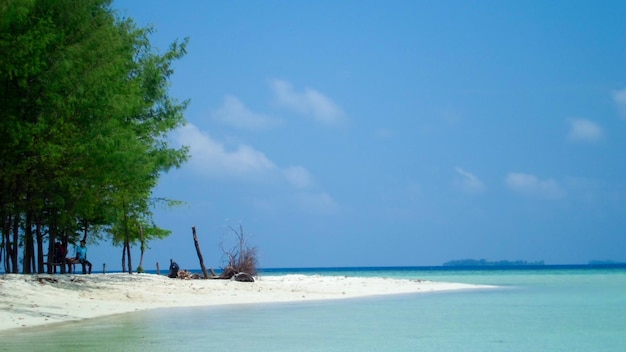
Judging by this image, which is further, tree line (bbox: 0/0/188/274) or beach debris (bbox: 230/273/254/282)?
beach debris (bbox: 230/273/254/282)

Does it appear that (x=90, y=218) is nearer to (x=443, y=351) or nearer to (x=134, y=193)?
(x=134, y=193)

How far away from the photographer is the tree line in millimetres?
20797

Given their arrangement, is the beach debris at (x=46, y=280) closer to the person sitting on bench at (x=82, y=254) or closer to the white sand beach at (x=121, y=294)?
the white sand beach at (x=121, y=294)

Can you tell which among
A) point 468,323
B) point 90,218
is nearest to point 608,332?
point 468,323

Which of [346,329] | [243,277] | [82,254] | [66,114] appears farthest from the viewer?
[243,277]

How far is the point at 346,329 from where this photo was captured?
632 inches

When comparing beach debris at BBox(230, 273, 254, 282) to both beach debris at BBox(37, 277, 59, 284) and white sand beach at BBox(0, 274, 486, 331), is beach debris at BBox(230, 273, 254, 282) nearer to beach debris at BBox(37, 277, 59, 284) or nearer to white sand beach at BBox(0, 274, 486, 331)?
white sand beach at BBox(0, 274, 486, 331)

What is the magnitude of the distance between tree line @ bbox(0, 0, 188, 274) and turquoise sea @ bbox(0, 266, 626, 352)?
18.7 feet

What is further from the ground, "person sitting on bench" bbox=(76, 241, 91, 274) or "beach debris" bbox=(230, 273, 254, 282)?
"person sitting on bench" bbox=(76, 241, 91, 274)

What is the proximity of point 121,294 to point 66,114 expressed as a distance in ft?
17.1

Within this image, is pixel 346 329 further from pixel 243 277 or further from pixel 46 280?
pixel 243 277

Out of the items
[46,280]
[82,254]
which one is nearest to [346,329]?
[46,280]

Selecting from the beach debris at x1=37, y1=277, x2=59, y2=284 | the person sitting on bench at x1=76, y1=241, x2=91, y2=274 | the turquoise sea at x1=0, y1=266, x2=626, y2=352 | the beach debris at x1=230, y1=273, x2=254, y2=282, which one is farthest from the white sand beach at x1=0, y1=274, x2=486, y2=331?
the person sitting on bench at x1=76, y1=241, x2=91, y2=274

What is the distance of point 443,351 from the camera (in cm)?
1285
